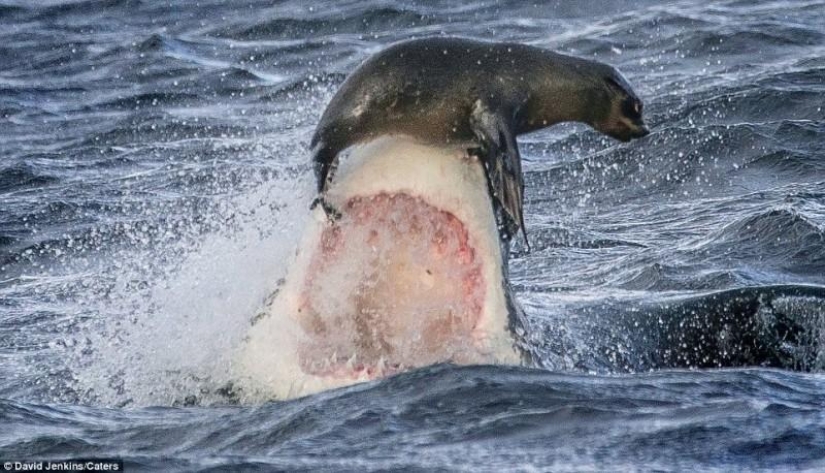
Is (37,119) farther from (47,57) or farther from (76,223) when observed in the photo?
(76,223)

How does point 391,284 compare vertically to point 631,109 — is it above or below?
below

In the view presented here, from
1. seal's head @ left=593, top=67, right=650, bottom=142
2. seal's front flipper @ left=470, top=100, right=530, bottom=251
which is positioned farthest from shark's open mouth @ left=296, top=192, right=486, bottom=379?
seal's head @ left=593, top=67, right=650, bottom=142

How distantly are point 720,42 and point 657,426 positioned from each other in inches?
472

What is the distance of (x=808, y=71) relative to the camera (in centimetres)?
1486

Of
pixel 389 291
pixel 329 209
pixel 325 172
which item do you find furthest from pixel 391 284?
pixel 325 172

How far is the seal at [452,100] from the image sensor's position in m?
5.56

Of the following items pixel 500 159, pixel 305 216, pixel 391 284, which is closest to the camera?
pixel 500 159

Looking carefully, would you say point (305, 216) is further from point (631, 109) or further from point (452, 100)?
point (631, 109)

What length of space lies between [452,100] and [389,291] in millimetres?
669

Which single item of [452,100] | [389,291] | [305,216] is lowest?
[389,291]

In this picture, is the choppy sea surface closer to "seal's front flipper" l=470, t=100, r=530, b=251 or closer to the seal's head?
"seal's front flipper" l=470, t=100, r=530, b=251

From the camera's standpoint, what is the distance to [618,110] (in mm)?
6047

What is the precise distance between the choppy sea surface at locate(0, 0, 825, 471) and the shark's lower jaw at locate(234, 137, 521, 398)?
0.44ft

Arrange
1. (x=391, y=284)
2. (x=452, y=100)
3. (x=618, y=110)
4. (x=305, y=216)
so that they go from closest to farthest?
(x=452, y=100) < (x=391, y=284) < (x=305, y=216) < (x=618, y=110)
